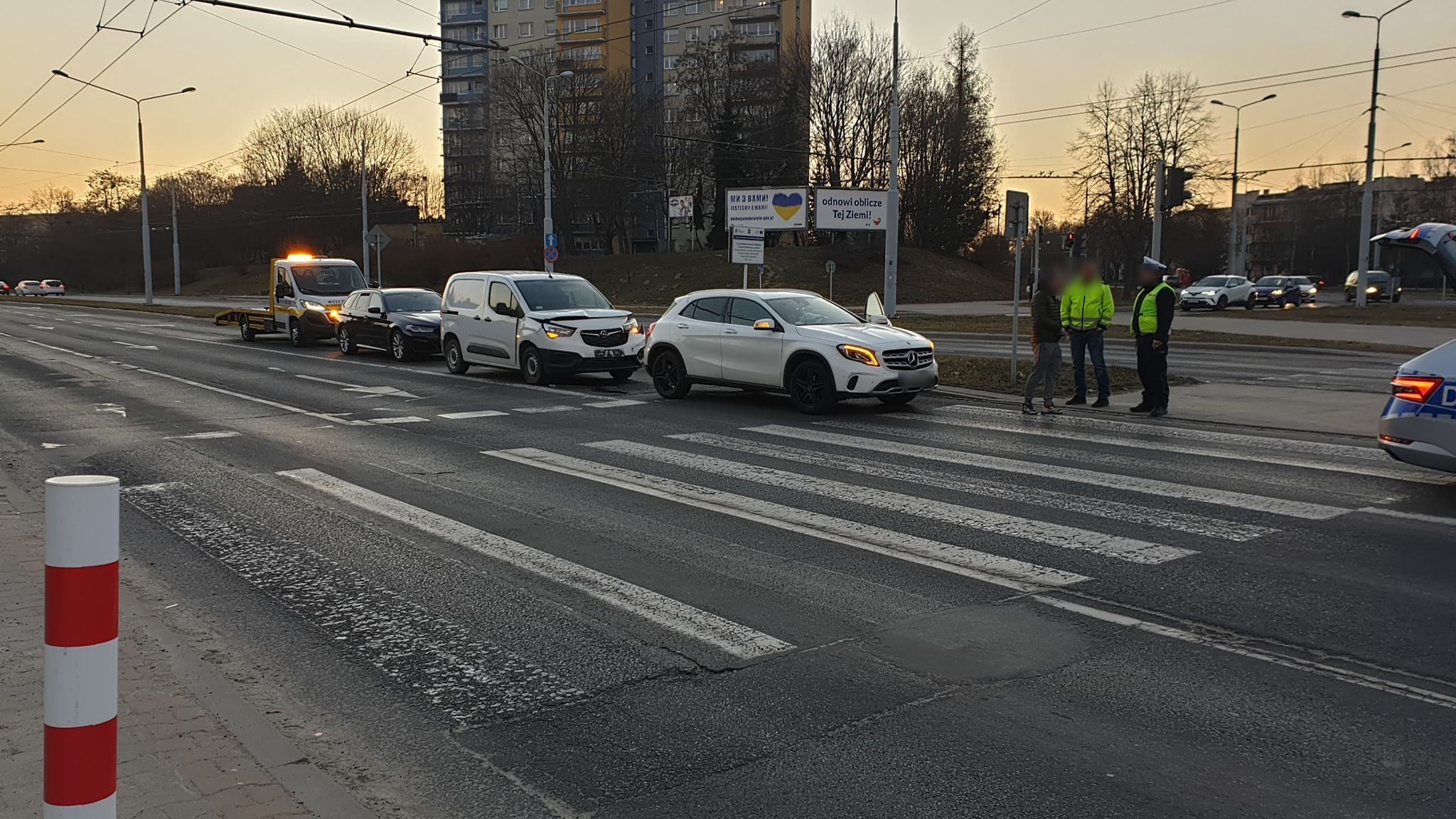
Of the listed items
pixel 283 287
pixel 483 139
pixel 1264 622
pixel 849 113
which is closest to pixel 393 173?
pixel 483 139

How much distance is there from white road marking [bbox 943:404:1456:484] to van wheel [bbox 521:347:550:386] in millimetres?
6793

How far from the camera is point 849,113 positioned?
68.1 metres

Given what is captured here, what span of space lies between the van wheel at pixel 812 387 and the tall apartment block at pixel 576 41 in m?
73.1

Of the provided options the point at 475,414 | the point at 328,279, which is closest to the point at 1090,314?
the point at 475,414

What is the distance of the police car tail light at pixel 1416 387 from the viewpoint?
8.05 metres

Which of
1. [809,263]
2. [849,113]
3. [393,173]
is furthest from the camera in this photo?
[393,173]

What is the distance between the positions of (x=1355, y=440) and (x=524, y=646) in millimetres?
9959

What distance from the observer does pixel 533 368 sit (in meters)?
18.0

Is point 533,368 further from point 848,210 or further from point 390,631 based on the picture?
point 848,210

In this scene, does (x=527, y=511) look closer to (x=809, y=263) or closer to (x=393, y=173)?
(x=809, y=263)

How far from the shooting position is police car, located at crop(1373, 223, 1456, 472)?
7934 mm

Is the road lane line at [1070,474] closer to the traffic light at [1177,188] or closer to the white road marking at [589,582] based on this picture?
the white road marking at [589,582]

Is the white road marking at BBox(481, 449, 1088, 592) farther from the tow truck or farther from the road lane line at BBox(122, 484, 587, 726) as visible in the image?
the tow truck

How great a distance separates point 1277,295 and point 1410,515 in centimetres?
4458
